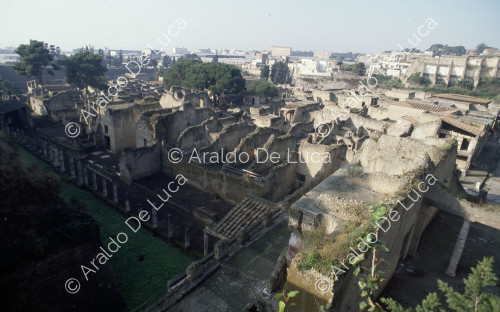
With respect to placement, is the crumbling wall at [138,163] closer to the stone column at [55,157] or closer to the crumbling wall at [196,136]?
the crumbling wall at [196,136]

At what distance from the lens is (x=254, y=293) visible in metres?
8.97

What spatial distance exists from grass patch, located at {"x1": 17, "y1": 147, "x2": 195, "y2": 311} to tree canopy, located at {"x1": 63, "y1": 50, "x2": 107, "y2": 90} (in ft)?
118

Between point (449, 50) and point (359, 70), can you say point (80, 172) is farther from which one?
point (449, 50)

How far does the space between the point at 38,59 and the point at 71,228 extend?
45.6 metres

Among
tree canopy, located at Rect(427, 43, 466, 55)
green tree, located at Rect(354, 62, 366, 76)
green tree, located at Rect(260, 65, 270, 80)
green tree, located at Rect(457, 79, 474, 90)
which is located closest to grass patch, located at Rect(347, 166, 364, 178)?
green tree, located at Rect(457, 79, 474, 90)

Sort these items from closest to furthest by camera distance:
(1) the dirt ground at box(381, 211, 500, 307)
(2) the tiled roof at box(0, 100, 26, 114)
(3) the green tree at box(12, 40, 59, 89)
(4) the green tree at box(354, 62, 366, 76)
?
(1) the dirt ground at box(381, 211, 500, 307) → (2) the tiled roof at box(0, 100, 26, 114) → (3) the green tree at box(12, 40, 59, 89) → (4) the green tree at box(354, 62, 366, 76)

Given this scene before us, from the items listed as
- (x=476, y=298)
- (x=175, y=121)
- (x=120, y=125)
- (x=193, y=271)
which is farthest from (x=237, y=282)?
(x=120, y=125)

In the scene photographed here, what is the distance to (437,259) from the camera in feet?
42.4

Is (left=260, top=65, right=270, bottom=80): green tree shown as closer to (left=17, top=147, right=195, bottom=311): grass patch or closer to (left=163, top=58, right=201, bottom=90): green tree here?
(left=163, top=58, right=201, bottom=90): green tree

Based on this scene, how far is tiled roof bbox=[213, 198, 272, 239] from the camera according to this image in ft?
40.7

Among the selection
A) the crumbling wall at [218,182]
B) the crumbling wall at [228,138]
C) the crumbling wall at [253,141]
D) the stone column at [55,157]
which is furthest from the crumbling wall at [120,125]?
the crumbling wall at [253,141]

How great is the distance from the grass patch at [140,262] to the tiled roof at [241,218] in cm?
240

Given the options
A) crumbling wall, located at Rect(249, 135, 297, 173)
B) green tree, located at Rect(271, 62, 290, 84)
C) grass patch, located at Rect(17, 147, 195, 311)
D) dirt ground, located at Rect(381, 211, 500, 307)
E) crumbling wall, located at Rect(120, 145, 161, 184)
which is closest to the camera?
→ dirt ground, located at Rect(381, 211, 500, 307)

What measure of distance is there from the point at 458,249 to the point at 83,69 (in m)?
49.0
